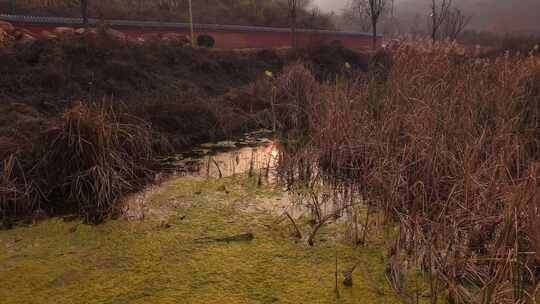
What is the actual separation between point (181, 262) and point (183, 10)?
23.9 m

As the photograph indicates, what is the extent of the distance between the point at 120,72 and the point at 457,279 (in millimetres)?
6887

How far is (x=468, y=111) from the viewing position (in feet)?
11.1

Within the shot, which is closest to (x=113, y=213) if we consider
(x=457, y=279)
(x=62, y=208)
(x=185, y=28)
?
(x=62, y=208)

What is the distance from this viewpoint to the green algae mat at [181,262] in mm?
1982

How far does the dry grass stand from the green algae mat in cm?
40

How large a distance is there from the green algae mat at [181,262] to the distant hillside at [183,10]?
1604 cm

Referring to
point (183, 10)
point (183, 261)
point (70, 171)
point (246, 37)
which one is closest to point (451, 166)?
point (183, 261)

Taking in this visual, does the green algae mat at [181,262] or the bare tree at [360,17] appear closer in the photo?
the green algae mat at [181,262]

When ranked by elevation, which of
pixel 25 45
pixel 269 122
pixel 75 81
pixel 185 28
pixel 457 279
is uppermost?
pixel 185 28

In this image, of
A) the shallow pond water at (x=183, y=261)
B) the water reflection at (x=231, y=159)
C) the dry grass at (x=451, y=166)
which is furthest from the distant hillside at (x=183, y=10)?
the shallow pond water at (x=183, y=261)

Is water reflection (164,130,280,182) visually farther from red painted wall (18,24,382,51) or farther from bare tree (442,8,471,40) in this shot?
bare tree (442,8,471,40)

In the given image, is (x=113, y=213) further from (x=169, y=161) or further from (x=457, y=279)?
(x=457, y=279)

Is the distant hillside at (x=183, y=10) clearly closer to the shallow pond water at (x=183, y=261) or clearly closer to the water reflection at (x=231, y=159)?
the water reflection at (x=231, y=159)

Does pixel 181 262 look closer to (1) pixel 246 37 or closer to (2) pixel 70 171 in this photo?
(2) pixel 70 171
